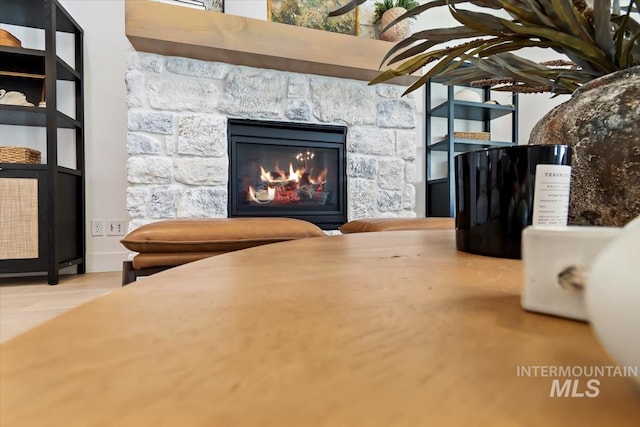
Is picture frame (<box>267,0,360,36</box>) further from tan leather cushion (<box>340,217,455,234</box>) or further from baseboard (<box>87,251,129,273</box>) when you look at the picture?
baseboard (<box>87,251,129,273</box>)

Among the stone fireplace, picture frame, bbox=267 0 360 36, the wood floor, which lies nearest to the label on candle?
the wood floor

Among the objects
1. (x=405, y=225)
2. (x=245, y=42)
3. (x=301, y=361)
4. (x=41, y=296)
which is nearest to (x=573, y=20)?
(x=301, y=361)

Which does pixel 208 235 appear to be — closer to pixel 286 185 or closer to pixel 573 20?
pixel 573 20

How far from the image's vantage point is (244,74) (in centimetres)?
240

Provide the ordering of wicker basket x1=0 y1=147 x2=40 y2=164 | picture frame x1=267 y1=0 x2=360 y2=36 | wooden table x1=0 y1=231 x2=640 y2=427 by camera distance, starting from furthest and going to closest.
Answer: picture frame x1=267 y1=0 x2=360 y2=36
wicker basket x1=0 y1=147 x2=40 y2=164
wooden table x1=0 y1=231 x2=640 y2=427

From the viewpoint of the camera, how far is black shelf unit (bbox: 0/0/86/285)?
2.10 meters

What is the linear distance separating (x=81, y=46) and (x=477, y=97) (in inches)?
116

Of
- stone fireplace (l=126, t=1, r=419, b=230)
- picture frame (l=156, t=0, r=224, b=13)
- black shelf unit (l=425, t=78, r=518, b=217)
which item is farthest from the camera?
black shelf unit (l=425, t=78, r=518, b=217)

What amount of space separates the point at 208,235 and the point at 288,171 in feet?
5.02

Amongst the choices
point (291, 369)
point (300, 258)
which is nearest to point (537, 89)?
point (300, 258)

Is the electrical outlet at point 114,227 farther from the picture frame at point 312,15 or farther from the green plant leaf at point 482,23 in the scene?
the green plant leaf at point 482,23

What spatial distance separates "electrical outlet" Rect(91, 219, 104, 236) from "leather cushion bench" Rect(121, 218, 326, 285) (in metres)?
1.51

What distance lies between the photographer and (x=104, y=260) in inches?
99.3

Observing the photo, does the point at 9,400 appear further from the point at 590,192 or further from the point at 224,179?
the point at 224,179
